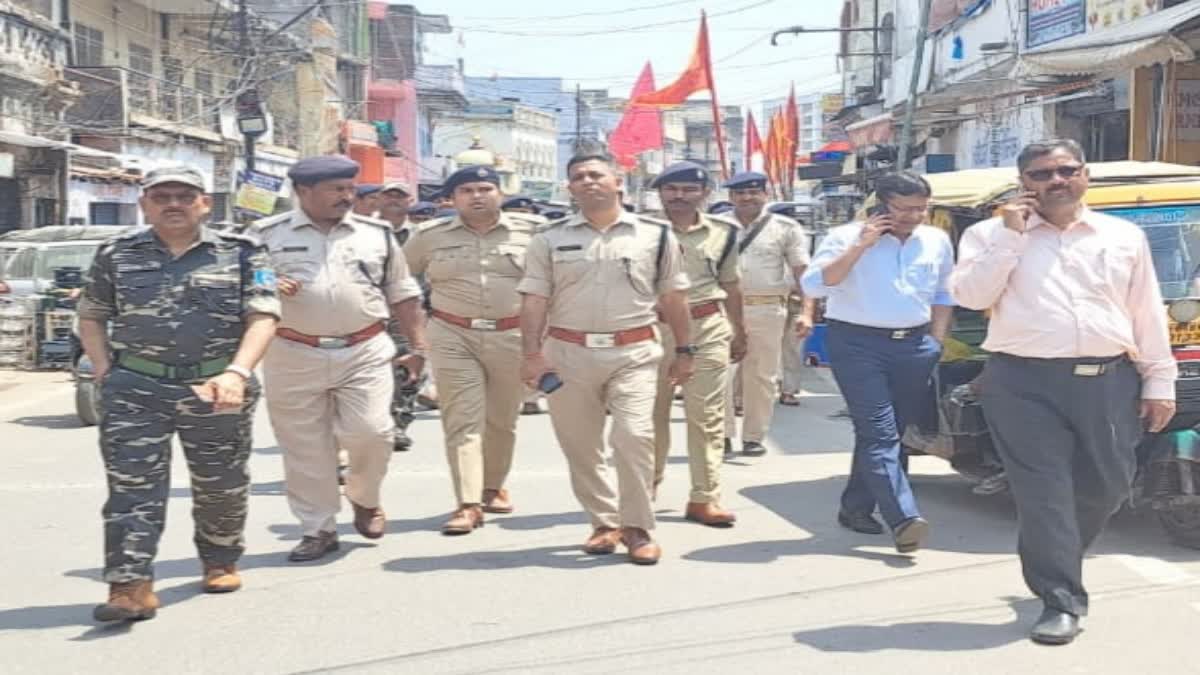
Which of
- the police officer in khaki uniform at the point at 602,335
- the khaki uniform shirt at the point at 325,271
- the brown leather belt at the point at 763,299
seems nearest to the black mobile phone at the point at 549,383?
the police officer in khaki uniform at the point at 602,335

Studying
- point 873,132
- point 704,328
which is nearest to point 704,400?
point 704,328

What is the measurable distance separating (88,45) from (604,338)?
2562 centimetres

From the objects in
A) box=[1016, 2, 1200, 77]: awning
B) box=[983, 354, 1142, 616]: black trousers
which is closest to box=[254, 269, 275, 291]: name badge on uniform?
box=[983, 354, 1142, 616]: black trousers

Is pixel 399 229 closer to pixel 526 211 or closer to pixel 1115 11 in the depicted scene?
pixel 526 211

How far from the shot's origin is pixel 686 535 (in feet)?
22.8

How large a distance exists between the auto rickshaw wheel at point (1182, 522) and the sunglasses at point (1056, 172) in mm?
2053

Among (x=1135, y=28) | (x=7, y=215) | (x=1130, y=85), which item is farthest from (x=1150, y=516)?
(x=7, y=215)

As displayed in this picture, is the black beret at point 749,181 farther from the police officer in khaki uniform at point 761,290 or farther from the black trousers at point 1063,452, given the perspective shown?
the black trousers at point 1063,452

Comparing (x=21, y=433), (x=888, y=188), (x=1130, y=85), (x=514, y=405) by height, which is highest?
(x=1130, y=85)

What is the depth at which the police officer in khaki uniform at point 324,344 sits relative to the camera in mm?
6262

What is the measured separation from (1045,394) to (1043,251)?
20.2 inches

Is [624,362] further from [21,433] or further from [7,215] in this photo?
[7,215]

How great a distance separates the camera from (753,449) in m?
9.66

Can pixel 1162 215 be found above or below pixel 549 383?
above
